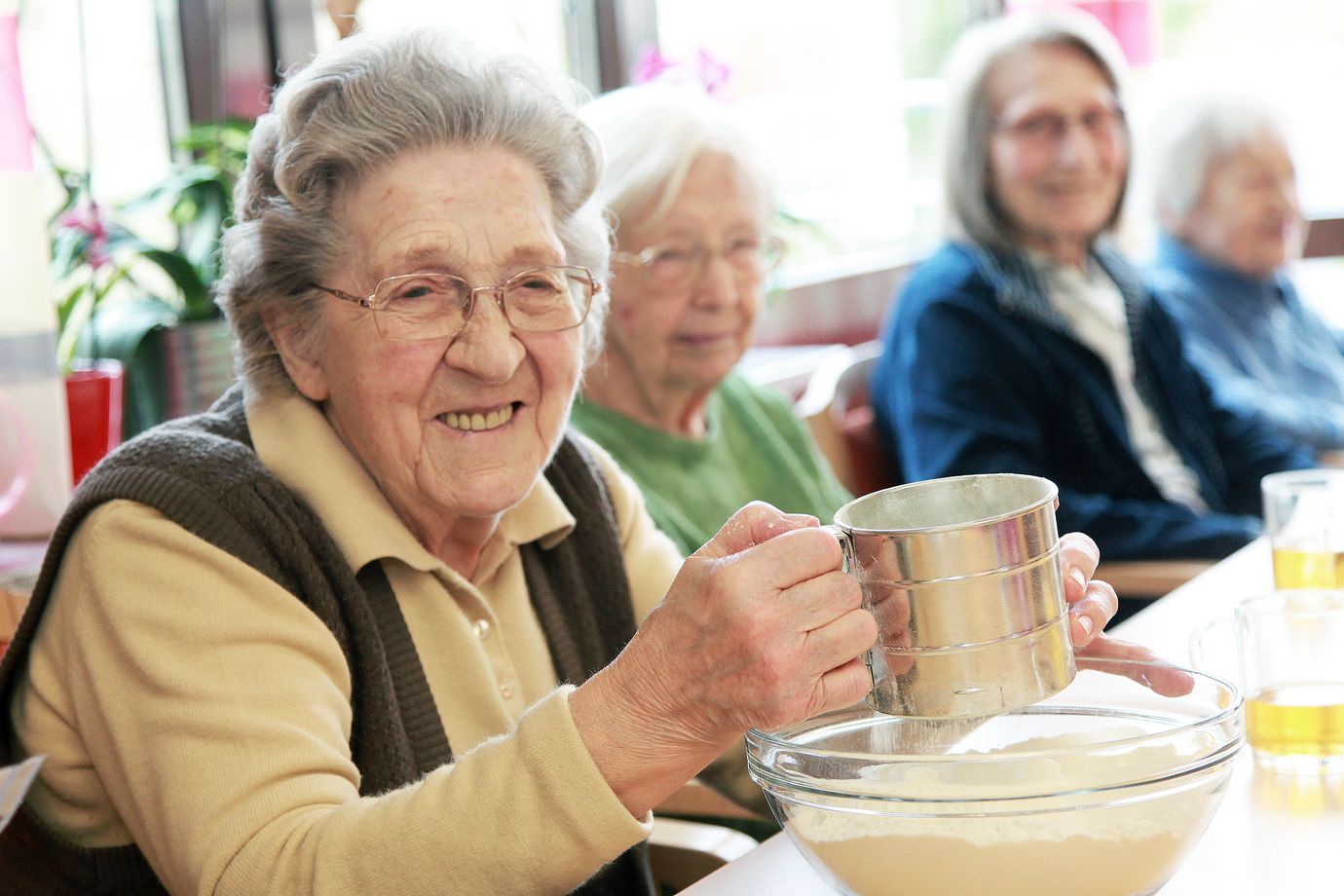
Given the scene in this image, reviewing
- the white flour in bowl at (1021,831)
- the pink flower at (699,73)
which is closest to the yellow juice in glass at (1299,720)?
the white flour in bowl at (1021,831)

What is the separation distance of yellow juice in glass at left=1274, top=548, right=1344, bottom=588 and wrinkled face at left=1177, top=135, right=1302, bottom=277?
2415 millimetres

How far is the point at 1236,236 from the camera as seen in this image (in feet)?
12.1

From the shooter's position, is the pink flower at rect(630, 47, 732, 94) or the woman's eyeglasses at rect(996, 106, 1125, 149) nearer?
the pink flower at rect(630, 47, 732, 94)

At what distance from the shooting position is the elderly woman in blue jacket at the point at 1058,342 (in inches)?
106

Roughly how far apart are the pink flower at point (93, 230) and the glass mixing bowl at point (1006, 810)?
1.48 m

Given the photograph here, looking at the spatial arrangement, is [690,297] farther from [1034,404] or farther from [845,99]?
[845,99]

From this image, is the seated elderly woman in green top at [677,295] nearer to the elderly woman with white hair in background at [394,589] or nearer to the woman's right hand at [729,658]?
the elderly woman with white hair in background at [394,589]

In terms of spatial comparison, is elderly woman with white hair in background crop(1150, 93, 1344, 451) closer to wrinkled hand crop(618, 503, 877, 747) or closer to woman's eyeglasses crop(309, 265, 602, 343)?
woman's eyeglasses crop(309, 265, 602, 343)

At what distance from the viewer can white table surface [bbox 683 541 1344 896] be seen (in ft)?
3.10

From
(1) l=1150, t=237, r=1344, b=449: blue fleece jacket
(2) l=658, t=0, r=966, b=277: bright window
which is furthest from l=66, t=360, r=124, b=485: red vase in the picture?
(1) l=1150, t=237, r=1344, b=449: blue fleece jacket

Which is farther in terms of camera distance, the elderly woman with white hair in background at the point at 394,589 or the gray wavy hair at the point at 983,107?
the gray wavy hair at the point at 983,107

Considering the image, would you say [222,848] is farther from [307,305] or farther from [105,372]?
[105,372]

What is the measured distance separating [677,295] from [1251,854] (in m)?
1.36

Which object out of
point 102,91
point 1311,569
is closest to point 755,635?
point 1311,569
